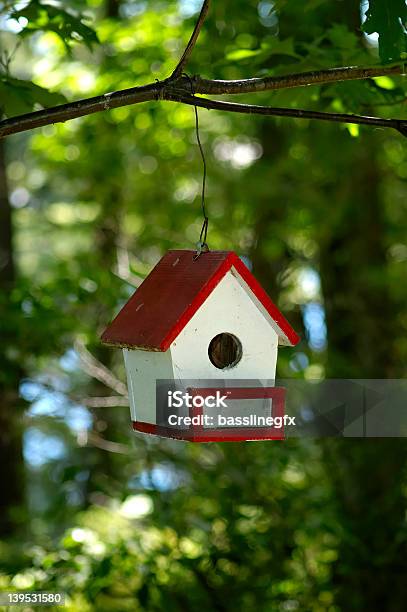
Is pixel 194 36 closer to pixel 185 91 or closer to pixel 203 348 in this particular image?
pixel 185 91

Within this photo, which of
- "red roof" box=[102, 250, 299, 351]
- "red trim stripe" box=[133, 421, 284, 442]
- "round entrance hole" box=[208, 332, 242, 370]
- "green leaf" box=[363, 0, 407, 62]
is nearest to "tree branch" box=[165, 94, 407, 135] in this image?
"green leaf" box=[363, 0, 407, 62]

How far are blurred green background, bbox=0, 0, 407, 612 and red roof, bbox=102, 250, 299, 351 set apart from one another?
917 millimetres

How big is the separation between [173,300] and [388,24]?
2.80ft

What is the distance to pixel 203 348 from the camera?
224cm

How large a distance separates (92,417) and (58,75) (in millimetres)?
2301

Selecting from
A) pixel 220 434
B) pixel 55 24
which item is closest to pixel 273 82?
pixel 220 434

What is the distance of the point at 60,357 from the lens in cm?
486

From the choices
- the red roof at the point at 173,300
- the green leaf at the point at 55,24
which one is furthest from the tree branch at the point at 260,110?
the green leaf at the point at 55,24

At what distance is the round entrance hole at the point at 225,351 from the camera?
230cm

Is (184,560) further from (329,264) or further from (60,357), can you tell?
(329,264)

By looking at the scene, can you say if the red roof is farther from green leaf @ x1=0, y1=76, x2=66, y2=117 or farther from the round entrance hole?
green leaf @ x1=0, y1=76, x2=66, y2=117

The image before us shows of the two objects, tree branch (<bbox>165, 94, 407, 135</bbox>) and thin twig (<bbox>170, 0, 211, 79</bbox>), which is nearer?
thin twig (<bbox>170, 0, 211, 79</bbox>)

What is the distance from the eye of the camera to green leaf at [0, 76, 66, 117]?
2.90m

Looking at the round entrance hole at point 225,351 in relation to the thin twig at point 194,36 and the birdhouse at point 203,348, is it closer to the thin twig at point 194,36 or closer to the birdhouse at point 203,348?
the birdhouse at point 203,348
